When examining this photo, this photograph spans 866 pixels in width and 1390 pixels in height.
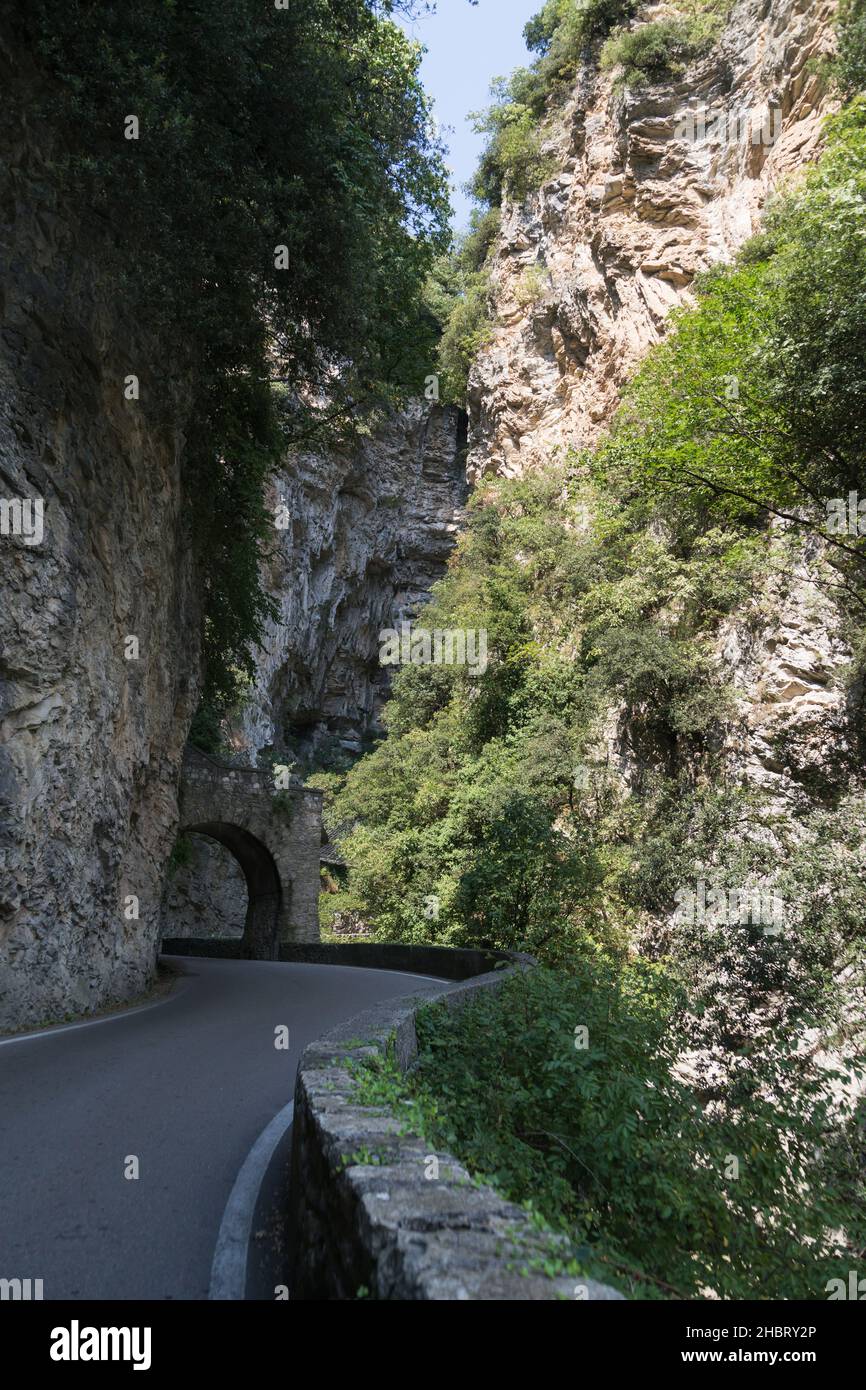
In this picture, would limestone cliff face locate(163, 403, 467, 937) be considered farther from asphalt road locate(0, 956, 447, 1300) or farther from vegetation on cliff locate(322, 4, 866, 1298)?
asphalt road locate(0, 956, 447, 1300)

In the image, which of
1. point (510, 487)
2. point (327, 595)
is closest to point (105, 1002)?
point (510, 487)

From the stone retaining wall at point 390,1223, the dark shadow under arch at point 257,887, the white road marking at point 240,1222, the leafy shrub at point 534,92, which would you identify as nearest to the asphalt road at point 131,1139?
the white road marking at point 240,1222

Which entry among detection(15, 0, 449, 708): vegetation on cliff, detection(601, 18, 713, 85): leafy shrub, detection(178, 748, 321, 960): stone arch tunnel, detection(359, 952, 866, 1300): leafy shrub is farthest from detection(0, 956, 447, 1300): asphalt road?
detection(601, 18, 713, 85): leafy shrub

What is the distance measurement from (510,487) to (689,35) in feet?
51.2

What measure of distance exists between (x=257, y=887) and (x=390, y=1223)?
2499cm

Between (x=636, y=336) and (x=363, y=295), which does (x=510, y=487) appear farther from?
(x=363, y=295)

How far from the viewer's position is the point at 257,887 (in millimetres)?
26234

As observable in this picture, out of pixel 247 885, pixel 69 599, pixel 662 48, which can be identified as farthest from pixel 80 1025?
pixel 662 48

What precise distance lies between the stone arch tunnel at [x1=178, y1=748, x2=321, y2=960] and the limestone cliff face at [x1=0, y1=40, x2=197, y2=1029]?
10206 millimetres

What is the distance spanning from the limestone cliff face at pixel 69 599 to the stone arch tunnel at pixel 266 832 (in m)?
10.2

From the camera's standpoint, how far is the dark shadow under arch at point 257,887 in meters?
24.5

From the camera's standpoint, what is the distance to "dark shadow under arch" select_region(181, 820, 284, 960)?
24531mm

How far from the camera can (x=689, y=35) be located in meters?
26.7

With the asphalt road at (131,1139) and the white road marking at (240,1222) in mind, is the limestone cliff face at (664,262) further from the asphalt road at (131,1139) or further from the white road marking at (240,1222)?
the white road marking at (240,1222)
